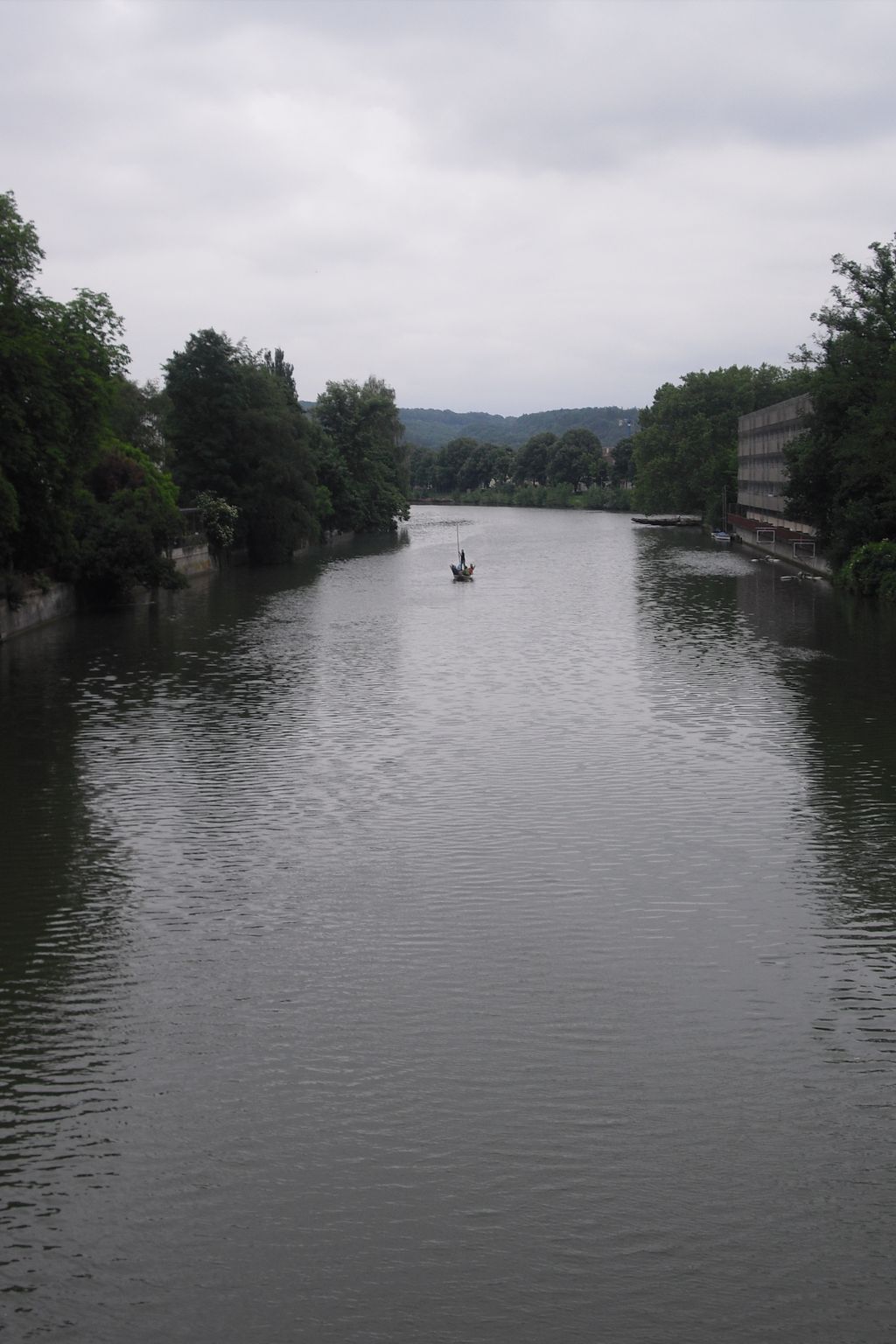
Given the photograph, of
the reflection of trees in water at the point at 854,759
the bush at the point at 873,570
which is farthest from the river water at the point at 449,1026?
the bush at the point at 873,570

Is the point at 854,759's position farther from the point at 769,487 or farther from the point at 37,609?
the point at 769,487

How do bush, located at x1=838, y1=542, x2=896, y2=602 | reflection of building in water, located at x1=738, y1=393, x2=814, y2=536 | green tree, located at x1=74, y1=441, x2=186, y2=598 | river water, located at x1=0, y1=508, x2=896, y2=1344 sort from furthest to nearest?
reflection of building in water, located at x1=738, y1=393, x2=814, y2=536
bush, located at x1=838, y1=542, x2=896, y2=602
green tree, located at x1=74, y1=441, x2=186, y2=598
river water, located at x1=0, y1=508, x2=896, y2=1344

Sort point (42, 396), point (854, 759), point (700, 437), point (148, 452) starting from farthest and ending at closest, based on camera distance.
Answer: point (700, 437), point (148, 452), point (42, 396), point (854, 759)

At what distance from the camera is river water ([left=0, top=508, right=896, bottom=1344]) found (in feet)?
26.7

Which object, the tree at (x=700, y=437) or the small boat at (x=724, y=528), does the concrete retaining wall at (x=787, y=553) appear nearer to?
the small boat at (x=724, y=528)

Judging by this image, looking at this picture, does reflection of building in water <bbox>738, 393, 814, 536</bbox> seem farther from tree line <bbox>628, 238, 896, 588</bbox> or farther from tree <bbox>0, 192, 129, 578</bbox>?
tree <bbox>0, 192, 129, 578</bbox>

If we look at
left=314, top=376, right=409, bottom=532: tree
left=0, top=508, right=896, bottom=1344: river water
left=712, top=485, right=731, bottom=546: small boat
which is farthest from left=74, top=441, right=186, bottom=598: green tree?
left=712, top=485, right=731, bottom=546: small boat

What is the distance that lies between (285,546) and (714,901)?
6168 centimetres

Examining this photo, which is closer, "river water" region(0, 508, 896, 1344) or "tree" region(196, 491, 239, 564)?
"river water" region(0, 508, 896, 1344)

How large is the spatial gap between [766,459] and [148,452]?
5161 centimetres

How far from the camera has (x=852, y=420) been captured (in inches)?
2222

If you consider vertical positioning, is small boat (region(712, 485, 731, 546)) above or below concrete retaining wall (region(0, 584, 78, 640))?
above

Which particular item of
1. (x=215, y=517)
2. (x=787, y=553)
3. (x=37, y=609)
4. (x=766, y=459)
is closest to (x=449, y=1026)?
(x=37, y=609)

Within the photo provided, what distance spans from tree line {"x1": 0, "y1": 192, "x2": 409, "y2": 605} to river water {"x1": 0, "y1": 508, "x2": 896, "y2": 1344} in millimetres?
11062
